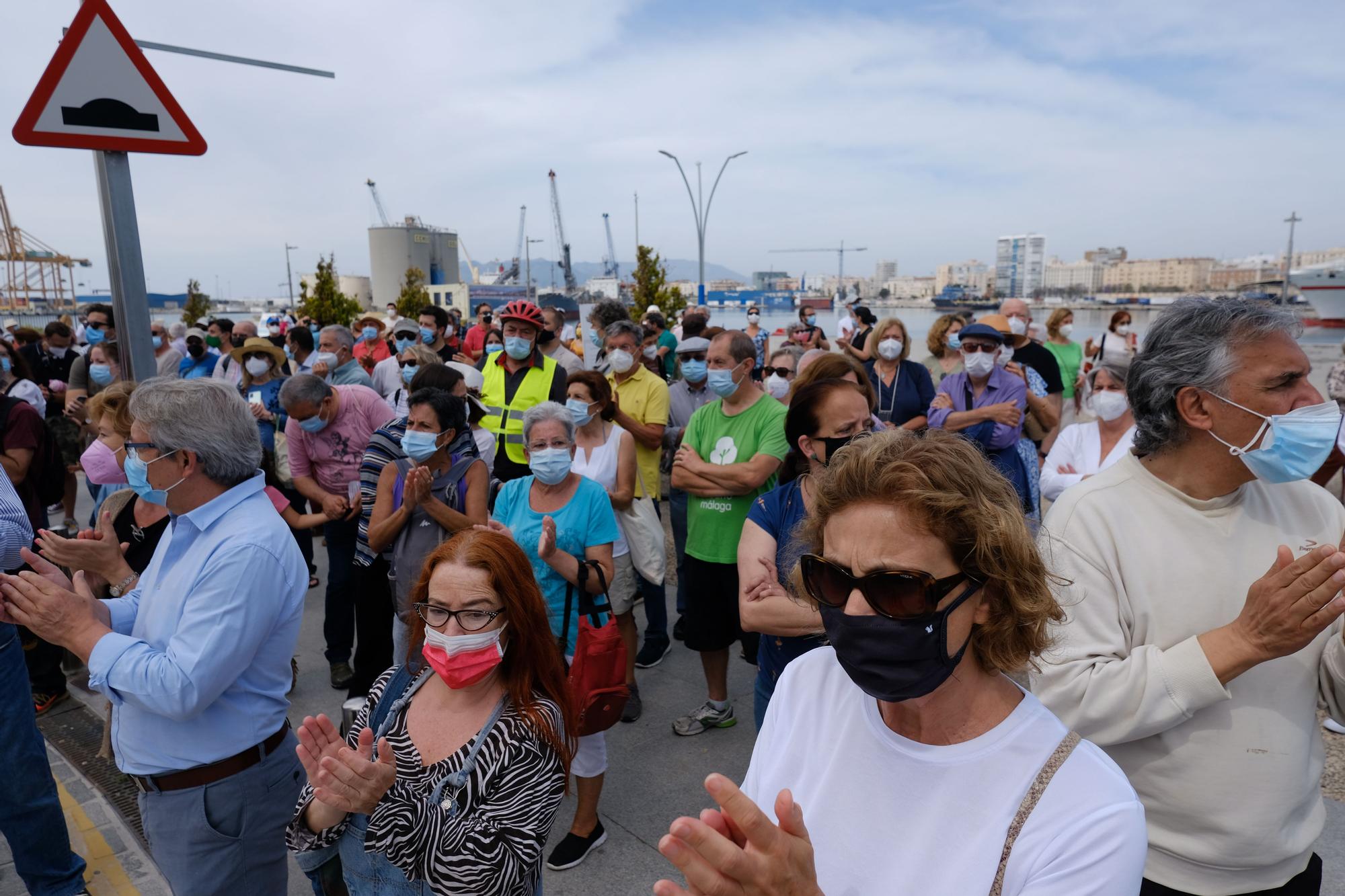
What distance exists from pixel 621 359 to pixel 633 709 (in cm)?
258

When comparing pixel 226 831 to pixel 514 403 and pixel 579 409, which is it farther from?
pixel 514 403

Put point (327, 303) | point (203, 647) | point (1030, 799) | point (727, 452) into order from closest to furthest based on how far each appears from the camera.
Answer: point (1030, 799)
point (203, 647)
point (727, 452)
point (327, 303)

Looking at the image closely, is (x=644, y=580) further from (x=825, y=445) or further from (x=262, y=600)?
(x=262, y=600)

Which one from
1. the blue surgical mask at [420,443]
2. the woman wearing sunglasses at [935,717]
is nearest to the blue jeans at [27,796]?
the blue surgical mask at [420,443]

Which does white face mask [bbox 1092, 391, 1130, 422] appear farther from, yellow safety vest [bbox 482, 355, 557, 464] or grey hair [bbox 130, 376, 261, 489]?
grey hair [bbox 130, 376, 261, 489]

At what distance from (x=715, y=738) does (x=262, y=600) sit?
8.22 feet

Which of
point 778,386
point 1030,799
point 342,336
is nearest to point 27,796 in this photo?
point 1030,799

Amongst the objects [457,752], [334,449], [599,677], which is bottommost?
[599,677]

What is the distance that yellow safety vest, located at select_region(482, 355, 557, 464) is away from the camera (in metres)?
5.66

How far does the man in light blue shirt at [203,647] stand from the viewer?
215 cm

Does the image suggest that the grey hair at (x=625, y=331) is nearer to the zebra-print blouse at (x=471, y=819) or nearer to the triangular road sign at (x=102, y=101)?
the triangular road sign at (x=102, y=101)

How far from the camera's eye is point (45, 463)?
4.25m

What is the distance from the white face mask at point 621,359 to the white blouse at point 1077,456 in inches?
115

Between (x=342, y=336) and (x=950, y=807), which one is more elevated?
(x=342, y=336)
